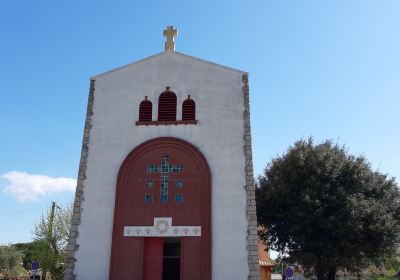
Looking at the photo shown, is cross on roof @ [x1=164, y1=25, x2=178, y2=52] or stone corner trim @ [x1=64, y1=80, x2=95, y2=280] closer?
stone corner trim @ [x1=64, y1=80, x2=95, y2=280]

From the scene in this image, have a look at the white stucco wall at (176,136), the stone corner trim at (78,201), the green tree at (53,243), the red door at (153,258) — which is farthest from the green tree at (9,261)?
the red door at (153,258)

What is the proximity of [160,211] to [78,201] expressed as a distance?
3.52m

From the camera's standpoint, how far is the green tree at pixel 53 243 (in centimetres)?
2898

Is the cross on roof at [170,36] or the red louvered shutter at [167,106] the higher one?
the cross on roof at [170,36]

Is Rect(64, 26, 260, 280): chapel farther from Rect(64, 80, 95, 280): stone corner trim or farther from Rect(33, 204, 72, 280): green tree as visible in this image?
Rect(33, 204, 72, 280): green tree

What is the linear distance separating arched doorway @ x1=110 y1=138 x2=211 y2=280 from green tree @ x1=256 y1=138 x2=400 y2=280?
5481 mm

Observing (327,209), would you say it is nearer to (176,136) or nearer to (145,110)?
(176,136)

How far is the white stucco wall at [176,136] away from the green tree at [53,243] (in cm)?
1528

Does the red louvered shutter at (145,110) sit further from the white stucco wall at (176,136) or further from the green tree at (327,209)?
the green tree at (327,209)

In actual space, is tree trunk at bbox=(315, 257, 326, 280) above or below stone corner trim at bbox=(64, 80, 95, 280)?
below

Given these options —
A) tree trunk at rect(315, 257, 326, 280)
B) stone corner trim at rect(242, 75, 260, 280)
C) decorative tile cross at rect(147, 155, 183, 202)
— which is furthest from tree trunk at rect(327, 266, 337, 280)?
decorative tile cross at rect(147, 155, 183, 202)

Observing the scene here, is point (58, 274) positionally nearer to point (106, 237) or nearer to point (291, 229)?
point (106, 237)

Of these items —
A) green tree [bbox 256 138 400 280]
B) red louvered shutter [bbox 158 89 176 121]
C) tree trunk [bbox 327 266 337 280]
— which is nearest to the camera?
red louvered shutter [bbox 158 89 176 121]

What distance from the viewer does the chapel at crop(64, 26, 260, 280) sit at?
15.0 meters
